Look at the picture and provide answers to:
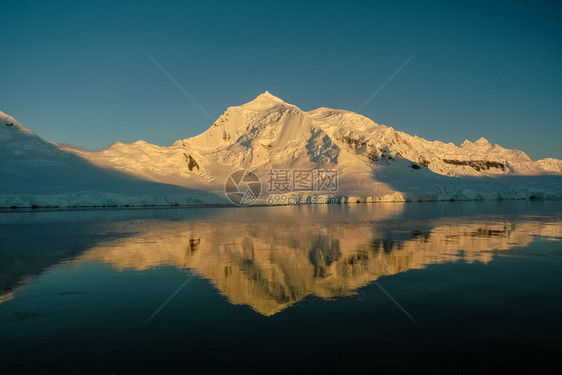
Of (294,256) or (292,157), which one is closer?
(294,256)

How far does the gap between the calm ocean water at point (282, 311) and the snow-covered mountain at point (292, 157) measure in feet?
184

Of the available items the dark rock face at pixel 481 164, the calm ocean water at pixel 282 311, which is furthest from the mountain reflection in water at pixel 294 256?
the dark rock face at pixel 481 164

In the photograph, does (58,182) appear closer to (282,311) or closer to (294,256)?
(294,256)

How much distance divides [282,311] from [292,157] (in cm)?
9243

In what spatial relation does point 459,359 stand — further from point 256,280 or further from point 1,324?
point 1,324

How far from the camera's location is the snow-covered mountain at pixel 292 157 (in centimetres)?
7831

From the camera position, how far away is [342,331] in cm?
599

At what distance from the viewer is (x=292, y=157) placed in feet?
325

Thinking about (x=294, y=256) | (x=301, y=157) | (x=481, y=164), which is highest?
(x=481, y=164)

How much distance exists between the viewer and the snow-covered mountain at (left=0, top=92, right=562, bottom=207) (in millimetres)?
78312

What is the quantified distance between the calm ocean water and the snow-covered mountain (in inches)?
2207

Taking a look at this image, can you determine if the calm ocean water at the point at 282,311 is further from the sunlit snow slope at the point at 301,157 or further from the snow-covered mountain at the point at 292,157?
the sunlit snow slope at the point at 301,157

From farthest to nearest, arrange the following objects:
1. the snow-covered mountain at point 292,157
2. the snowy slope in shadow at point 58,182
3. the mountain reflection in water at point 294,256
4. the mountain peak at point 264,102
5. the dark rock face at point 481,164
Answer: the dark rock face at point 481,164
the mountain peak at point 264,102
the snow-covered mountain at point 292,157
the snowy slope in shadow at point 58,182
the mountain reflection in water at point 294,256

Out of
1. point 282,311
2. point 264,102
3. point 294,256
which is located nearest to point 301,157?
point 264,102
